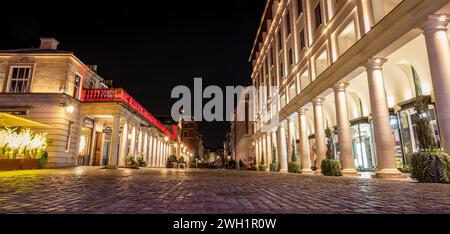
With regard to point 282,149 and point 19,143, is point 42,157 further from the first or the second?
point 282,149

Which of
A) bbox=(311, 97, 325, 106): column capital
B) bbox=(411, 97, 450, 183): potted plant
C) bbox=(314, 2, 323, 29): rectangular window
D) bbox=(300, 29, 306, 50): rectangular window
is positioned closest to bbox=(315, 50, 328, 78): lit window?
bbox=(311, 97, 325, 106): column capital

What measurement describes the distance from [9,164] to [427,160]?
69.4 ft

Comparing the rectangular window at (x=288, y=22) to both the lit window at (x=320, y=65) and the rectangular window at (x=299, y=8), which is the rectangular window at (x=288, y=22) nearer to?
the rectangular window at (x=299, y=8)

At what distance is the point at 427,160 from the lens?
26.6 feet

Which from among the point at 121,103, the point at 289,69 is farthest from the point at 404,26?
the point at 121,103

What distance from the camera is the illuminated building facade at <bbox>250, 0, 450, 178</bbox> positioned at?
8.48 metres

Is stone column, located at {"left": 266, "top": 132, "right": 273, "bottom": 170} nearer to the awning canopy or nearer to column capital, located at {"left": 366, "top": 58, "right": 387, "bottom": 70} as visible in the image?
column capital, located at {"left": 366, "top": 58, "right": 387, "bottom": 70}

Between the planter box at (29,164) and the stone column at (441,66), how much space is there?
22.3 metres

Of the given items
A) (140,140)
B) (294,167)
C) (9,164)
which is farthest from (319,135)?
(140,140)

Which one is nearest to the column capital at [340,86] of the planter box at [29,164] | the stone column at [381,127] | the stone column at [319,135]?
the stone column at [381,127]
